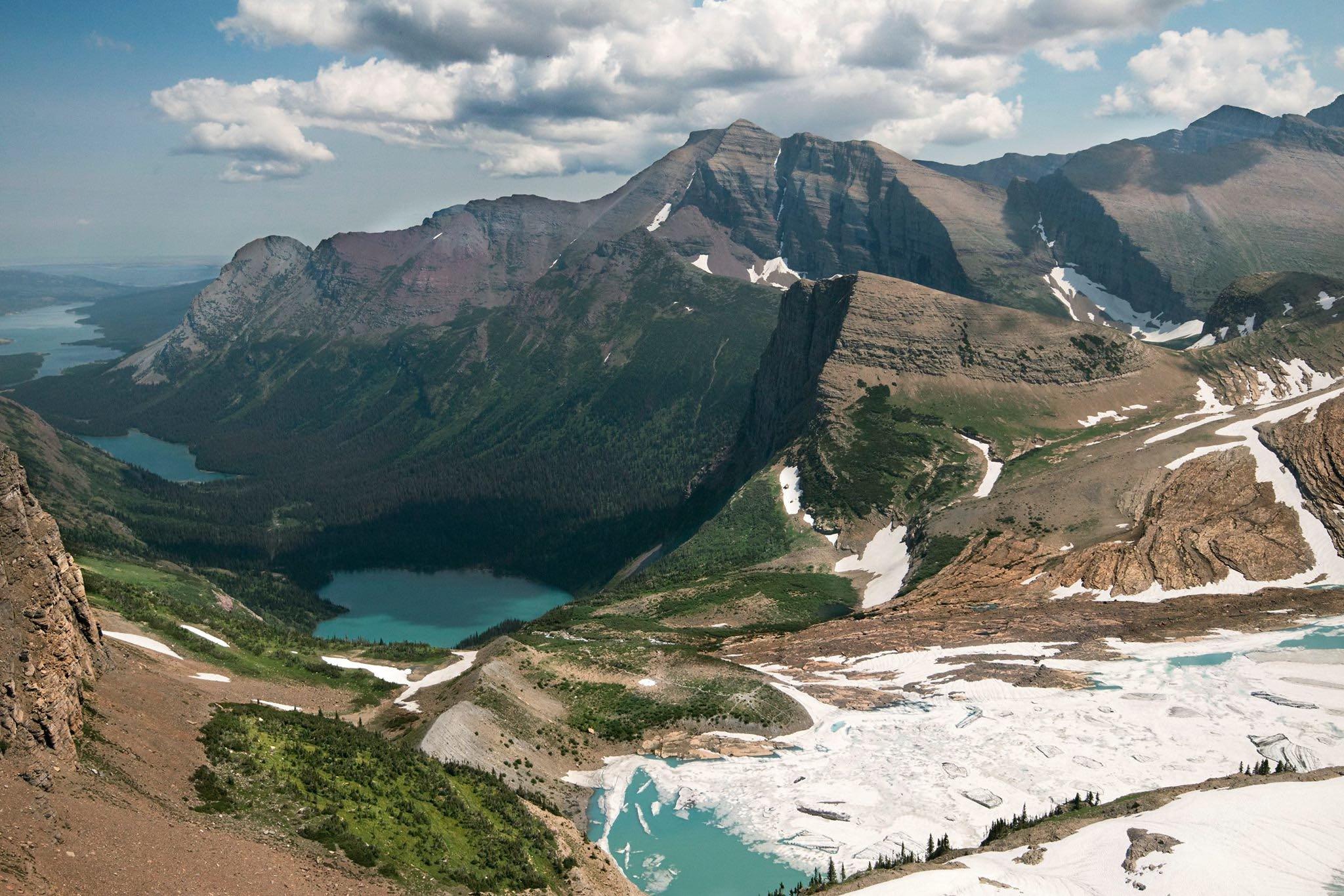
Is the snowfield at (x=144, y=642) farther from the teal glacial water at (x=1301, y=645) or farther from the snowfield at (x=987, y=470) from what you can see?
the snowfield at (x=987, y=470)

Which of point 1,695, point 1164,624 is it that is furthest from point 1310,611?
point 1,695

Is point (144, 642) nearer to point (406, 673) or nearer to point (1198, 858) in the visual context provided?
point (406, 673)

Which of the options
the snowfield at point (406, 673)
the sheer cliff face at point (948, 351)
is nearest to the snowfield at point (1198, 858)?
the snowfield at point (406, 673)

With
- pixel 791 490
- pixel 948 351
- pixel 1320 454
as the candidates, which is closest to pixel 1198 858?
pixel 1320 454

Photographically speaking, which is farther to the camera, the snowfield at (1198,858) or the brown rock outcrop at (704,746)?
the brown rock outcrop at (704,746)

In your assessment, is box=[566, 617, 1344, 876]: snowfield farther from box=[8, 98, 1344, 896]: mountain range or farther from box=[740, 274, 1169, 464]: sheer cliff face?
box=[740, 274, 1169, 464]: sheer cliff face
